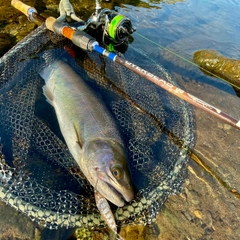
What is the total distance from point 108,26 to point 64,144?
8.78 ft

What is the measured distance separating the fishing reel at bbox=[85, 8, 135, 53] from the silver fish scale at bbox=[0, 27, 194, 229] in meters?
0.49

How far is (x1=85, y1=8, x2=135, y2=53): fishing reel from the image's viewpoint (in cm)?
482

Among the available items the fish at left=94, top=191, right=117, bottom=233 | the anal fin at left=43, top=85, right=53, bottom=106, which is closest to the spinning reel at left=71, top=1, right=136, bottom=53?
the anal fin at left=43, top=85, right=53, bottom=106

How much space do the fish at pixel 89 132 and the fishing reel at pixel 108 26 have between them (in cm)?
107

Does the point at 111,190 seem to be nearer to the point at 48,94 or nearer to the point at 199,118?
the point at 48,94

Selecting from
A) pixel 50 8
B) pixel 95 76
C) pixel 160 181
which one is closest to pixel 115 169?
pixel 160 181

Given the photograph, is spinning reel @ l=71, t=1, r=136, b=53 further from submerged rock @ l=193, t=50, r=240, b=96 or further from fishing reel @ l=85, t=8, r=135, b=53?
submerged rock @ l=193, t=50, r=240, b=96

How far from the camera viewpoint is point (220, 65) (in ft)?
19.7

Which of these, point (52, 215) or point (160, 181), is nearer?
point (52, 215)

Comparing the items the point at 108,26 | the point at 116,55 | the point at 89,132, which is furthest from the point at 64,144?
the point at 108,26

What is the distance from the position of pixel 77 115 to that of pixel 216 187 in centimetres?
220

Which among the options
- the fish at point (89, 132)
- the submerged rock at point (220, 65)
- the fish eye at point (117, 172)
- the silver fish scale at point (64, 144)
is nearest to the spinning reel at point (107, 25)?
the silver fish scale at point (64, 144)

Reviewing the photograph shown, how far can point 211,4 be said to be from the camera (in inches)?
389

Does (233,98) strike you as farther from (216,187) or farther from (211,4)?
(211,4)
